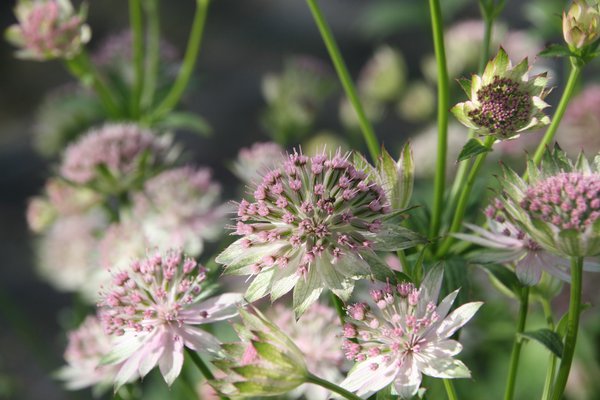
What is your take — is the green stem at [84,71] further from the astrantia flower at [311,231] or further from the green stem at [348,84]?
the astrantia flower at [311,231]

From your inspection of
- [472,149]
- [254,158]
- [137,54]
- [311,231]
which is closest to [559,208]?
[472,149]

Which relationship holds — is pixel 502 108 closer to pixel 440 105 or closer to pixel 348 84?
pixel 440 105

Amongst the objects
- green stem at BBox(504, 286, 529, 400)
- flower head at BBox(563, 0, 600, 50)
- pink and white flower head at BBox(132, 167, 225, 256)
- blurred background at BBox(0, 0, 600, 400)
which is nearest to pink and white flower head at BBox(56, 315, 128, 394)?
pink and white flower head at BBox(132, 167, 225, 256)

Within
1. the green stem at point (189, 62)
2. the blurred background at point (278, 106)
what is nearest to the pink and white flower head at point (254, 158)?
the blurred background at point (278, 106)

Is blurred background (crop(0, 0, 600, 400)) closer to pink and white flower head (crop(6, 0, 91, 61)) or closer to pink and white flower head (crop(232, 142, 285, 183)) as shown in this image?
pink and white flower head (crop(232, 142, 285, 183))

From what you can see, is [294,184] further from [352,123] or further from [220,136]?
[220,136]
